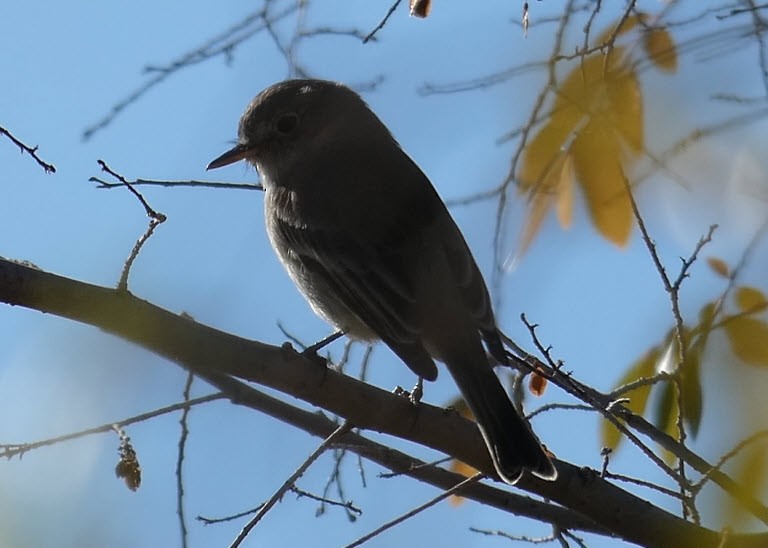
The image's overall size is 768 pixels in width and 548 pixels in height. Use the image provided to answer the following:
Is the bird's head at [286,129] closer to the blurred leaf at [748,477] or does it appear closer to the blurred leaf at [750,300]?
the blurred leaf at [750,300]

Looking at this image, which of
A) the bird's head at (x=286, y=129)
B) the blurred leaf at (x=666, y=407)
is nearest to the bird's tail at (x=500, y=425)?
the blurred leaf at (x=666, y=407)

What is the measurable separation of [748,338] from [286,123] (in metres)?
3.90

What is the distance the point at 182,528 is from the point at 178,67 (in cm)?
208

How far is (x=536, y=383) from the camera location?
4395 millimetres

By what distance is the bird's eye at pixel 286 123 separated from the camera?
6168 mm

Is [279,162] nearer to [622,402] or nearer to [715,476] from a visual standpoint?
[622,402]

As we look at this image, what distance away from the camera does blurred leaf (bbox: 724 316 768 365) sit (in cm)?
257

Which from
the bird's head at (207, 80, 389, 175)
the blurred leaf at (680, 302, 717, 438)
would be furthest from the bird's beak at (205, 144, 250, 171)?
the blurred leaf at (680, 302, 717, 438)

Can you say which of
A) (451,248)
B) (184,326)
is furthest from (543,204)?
(451,248)

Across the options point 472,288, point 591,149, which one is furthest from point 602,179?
point 472,288

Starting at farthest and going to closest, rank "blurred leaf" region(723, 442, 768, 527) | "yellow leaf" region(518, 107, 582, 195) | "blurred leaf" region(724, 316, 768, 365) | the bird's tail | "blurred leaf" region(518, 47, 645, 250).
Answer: the bird's tail, "yellow leaf" region(518, 107, 582, 195), "blurred leaf" region(518, 47, 645, 250), "blurred leaf" region(724, 316, 768, 365), "blurred leaf" region(723, 442, 768, 527)

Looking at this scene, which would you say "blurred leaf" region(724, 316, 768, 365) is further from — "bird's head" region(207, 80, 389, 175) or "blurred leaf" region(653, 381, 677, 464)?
"bird's head" region(207, 80, 389, 175)

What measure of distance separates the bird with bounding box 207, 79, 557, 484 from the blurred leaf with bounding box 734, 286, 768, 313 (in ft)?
3.22

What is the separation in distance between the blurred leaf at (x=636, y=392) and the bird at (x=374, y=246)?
24 cm
